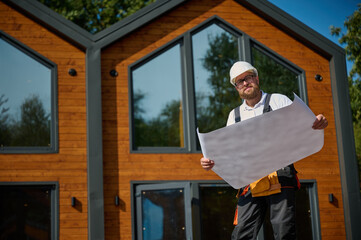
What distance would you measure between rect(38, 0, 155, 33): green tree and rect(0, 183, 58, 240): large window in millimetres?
11185

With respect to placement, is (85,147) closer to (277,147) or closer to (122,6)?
(277,147)

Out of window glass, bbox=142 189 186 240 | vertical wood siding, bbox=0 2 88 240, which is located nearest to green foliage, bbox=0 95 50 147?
vertical wood siding, bbox=0 2 88 240

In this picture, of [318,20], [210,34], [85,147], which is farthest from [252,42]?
[318,20]

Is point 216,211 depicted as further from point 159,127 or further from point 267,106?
point 267,106

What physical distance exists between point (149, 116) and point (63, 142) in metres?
1.46

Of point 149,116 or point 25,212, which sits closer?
point 25,212

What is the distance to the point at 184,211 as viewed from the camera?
24.7 ft

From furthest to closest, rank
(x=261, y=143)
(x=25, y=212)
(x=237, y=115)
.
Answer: (x=25, y=212) → (x=237, y=115) → (x=261, y=143)

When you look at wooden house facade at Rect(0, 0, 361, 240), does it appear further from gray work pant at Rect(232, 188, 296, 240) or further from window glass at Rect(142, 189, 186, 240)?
gray work pant at Rect(232, 188, 296, 240)

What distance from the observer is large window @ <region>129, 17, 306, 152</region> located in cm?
794

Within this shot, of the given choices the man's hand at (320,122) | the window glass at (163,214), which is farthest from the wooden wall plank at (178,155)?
the man's hand at (320,122)

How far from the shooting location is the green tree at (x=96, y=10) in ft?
57.8

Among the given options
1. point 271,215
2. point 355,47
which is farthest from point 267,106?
point 355,47

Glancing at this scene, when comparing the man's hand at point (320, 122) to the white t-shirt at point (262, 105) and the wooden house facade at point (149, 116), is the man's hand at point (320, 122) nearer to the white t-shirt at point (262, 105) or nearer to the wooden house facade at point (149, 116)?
the white t-shirt at point (262, 105)
